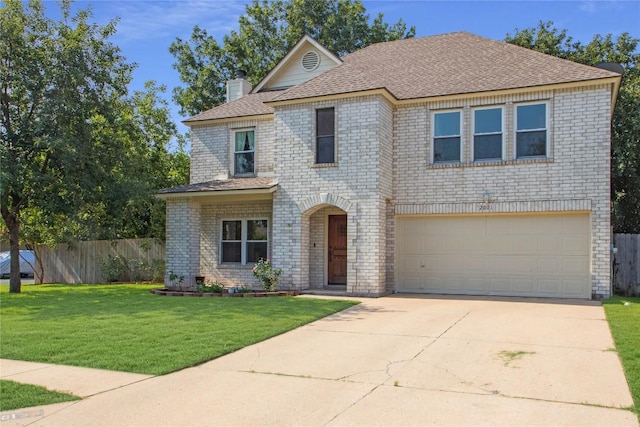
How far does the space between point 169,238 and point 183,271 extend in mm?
1215

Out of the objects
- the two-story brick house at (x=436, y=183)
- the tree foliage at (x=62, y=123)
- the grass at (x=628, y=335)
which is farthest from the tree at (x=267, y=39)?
the grass at (x=628, y=335)

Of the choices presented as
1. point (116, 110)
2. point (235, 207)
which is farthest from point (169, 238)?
point (116, 110)

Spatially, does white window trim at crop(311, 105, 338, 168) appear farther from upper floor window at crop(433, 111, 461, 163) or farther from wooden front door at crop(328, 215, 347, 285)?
upper floor window at crop(433, 111, 461, 163)

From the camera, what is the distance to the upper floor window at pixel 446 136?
51.2 ft

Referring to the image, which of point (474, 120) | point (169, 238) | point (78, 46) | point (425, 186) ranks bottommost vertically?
point (169, 238)

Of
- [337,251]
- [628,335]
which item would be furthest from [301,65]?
[628,335]

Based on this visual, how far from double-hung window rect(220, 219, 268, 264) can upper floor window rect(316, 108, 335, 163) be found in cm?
A: 335

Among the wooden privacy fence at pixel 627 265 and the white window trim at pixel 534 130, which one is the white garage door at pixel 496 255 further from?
the wooden privacy fence at pixel 627 265

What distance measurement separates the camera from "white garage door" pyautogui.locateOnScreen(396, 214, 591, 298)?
14500mm

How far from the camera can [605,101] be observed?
1410 cm

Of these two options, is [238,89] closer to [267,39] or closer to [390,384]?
[267,39]

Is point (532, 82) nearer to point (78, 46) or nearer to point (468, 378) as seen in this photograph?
point (468, 378)

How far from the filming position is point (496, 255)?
15.2 meters

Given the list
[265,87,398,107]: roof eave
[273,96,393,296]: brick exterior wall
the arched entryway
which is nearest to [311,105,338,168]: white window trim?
[273,96,393,296]: brick exterior wall
